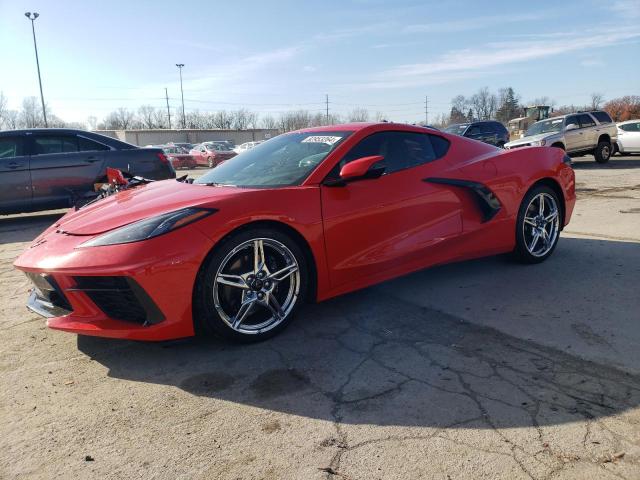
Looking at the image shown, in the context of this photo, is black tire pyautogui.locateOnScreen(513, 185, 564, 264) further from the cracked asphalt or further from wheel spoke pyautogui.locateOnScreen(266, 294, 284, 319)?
wheel spoke pyautogui.locateOnScreen(266, 294, 284, 319)

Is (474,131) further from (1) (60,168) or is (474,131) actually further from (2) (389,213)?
(2) (389,213)

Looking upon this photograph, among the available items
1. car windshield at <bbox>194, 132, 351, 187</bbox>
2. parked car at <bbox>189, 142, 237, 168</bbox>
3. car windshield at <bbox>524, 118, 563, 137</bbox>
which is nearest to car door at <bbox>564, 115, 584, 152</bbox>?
car windshield at <bbox>524, 118, 563, 137</bbox>

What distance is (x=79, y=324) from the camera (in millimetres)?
2820

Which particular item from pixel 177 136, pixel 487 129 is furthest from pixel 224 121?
pixel 487 129

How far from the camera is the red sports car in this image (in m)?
2.79

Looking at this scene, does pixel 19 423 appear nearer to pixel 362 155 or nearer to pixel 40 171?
pixel 362 155

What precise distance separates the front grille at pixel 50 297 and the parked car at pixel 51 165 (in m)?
4.94

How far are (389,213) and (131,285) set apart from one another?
1800 millimetres

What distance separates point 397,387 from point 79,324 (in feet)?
5.88

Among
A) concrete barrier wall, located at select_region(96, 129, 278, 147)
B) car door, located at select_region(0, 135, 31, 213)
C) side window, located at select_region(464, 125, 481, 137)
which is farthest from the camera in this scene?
concrete barrier wall, located at select_region(96, 129, 278, 147)

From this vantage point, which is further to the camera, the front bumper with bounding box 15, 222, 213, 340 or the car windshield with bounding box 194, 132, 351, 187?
the car windshield with bounding box 194, 132, 351, 187

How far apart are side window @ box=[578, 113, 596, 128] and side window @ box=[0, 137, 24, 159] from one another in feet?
53.0

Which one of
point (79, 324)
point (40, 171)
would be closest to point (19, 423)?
point (79, 324)

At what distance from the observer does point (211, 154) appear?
31797mm
